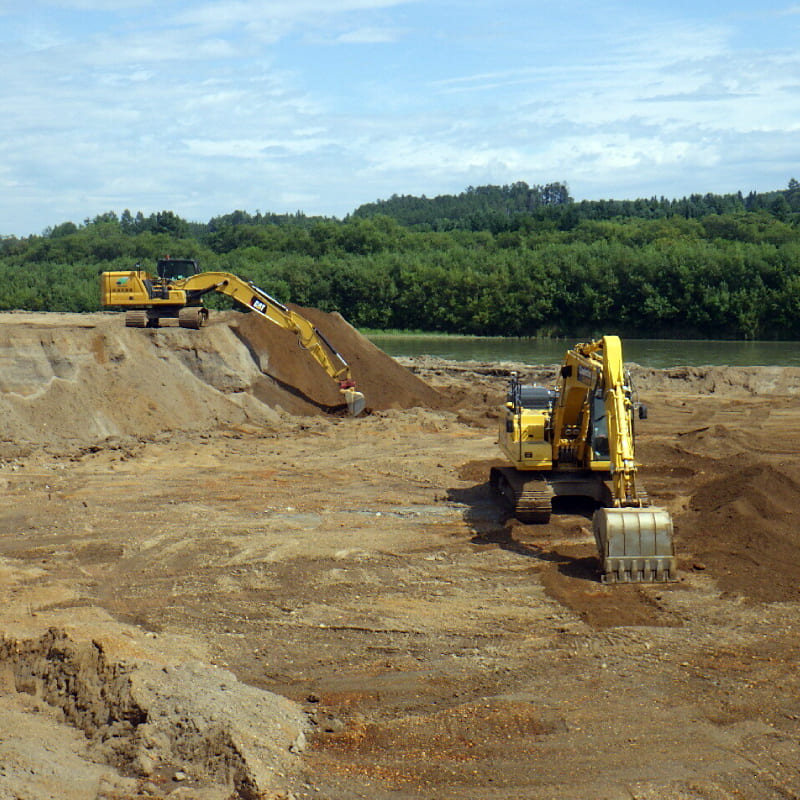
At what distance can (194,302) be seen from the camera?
27.4 m

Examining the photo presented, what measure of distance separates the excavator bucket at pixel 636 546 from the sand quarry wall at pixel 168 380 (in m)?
13.1

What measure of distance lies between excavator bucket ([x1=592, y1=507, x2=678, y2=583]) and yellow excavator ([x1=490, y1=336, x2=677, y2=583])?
11 millimetres

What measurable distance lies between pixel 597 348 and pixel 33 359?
1413 cm

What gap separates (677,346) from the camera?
167ft

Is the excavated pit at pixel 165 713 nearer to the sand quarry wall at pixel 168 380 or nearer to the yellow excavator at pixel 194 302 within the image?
the sand quarry wall at pixel 168 380

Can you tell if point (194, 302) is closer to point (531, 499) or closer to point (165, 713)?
point (531, 499)

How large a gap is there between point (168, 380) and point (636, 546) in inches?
606

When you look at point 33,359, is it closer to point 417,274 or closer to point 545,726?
point 545,726

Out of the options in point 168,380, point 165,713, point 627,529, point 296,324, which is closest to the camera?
point 165,713

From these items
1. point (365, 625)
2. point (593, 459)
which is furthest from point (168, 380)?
point (365, 625)

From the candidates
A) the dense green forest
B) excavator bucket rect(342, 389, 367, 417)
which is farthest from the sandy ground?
the dense green forest

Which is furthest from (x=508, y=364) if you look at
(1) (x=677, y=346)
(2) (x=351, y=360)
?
(1) (x=677, y=346)

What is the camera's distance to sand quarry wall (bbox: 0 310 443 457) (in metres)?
21.8

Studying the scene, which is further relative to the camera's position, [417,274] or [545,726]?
[417,274]
